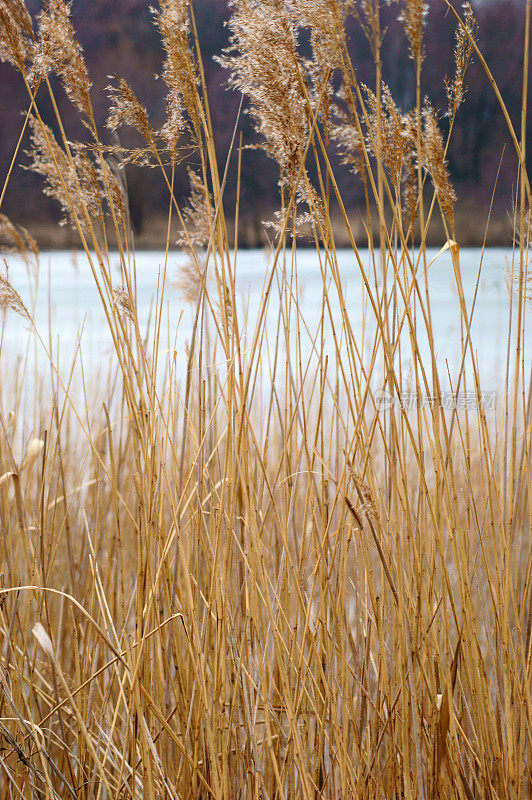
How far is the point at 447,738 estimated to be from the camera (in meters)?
0.75

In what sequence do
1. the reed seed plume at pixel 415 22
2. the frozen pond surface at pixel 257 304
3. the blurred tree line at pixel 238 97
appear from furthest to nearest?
the blurred tree line at pixel 238 97 → the frozen pond surface at pixel 257 304 → the reed seed plume at pixel 415 22

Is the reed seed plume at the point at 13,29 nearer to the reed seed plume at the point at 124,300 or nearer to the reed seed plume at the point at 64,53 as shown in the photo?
the reed seed plume at the point at 64,53

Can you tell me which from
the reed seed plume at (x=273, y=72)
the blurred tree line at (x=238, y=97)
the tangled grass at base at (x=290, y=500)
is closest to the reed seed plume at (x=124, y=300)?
the tangled grass at base at (x=290, y=500)

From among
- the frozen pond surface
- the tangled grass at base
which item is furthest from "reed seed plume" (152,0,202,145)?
the frozen pond surface

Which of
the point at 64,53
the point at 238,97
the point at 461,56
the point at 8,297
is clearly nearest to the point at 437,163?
the point at 461,56

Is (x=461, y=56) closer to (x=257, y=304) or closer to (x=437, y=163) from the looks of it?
(x=437, y=163)

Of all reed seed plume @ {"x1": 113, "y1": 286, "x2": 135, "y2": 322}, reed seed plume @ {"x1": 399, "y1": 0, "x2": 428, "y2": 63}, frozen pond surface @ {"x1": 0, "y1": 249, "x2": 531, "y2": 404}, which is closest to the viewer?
reed seed plume @ {"x1": 399, "y1": 0, "x2": 428, "y2": 63}

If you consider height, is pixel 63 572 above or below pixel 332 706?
below

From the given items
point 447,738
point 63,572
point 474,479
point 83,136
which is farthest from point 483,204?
point 447,738

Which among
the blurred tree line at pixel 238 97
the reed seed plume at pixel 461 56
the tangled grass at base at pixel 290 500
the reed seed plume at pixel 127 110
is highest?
the blurred tree line at pixel 238 97

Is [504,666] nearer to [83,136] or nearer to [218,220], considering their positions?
[218,220]

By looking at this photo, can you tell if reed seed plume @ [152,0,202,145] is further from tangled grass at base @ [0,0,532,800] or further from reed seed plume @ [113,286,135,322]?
reed seed plume @ [113,286,135,322]

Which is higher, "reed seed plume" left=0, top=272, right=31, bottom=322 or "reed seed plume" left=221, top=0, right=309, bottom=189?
"reed seed plume" left=221, top=0, right=309, bottom=189

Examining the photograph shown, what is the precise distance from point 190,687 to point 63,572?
605 mm
